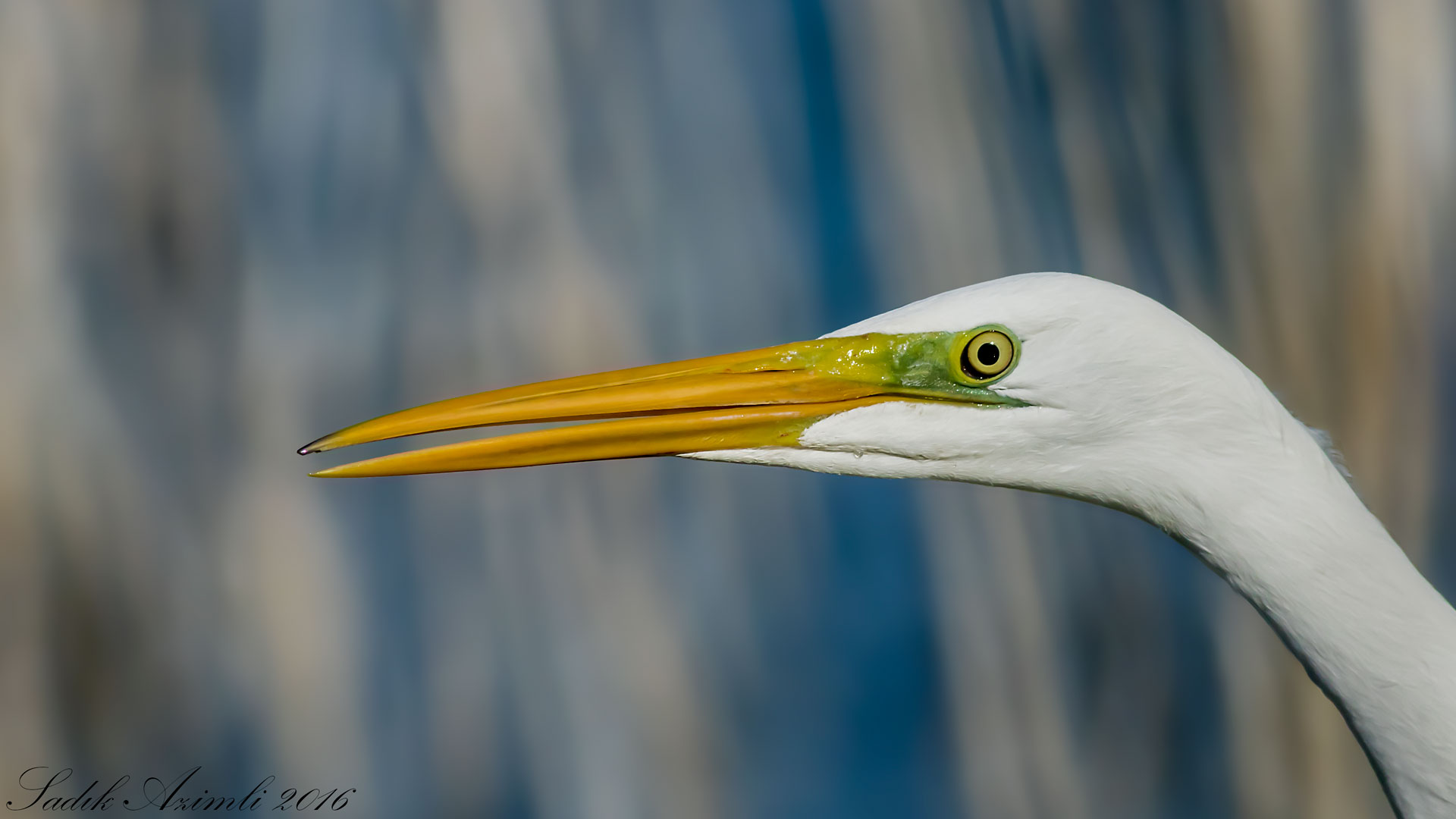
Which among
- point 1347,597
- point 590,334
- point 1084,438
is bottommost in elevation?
point 1347,597

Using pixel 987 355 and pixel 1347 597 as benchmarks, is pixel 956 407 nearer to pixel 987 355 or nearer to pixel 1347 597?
pixel 987 355

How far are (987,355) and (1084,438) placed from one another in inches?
3.5

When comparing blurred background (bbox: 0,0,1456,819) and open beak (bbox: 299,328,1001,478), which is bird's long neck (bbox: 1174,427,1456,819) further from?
blurred background (bbox: 0,0,1456,819)

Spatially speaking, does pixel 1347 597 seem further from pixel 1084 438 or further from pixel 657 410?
pixel 657 410

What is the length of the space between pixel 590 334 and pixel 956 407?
1.07 metres

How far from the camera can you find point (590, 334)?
1703mm

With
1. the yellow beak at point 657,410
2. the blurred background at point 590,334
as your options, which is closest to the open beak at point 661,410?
the yellow beak at point 657,410

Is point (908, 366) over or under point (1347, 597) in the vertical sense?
over

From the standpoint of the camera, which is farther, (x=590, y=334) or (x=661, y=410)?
(x=590, y=334)

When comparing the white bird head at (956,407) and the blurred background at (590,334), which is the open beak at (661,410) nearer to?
the white bird head at (956,407)

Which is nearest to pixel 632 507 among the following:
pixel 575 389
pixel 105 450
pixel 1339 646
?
pixel 105 450

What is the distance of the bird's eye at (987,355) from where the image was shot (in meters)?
0.69

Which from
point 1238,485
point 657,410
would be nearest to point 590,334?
point 657,410

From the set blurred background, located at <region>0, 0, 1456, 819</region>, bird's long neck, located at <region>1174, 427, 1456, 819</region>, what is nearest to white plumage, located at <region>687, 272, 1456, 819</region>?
bird's long neck, located at <region>1174, 427, 1456, 819</region>
